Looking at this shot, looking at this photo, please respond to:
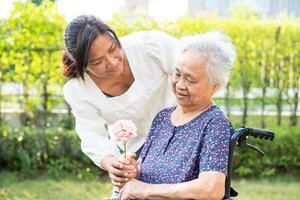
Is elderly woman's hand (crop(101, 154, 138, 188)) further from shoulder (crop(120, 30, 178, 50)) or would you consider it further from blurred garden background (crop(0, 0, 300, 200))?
blurred garden background (crop(0, 0, 300, 200))

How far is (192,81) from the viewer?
2.34 m

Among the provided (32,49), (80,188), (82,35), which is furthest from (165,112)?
(32,49)

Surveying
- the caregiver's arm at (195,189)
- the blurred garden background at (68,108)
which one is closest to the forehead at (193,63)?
the caregiver's arm at (195,189)

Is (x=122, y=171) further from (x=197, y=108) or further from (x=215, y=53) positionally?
(x=215, y=53)

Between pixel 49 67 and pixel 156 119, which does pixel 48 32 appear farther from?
pixel 156 119

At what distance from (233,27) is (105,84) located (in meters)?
3.36

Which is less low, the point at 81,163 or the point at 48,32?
the point at 48,32

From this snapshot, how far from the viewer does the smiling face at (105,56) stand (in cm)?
244

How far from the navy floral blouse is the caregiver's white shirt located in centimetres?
29

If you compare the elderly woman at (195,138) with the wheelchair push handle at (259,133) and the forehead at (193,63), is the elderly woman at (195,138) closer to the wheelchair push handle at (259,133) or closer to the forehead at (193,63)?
the forehead at (193,63)

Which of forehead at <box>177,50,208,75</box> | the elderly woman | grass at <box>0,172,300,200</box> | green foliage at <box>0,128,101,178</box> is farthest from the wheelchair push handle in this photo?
green foliage at <box>0,128,101,178</box>

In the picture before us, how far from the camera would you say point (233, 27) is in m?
5.89

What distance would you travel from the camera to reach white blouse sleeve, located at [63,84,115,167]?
2705 millimetres

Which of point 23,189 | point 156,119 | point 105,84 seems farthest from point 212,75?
point 23,189
